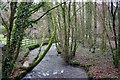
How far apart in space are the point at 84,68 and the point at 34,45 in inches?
303

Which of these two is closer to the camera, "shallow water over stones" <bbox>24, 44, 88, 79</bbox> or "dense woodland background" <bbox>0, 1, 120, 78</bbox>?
"dense woodland background" <bbox>0, 1, 120, 78</bbox>

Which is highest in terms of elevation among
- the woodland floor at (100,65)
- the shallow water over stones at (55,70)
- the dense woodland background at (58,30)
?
the dense woodland background at (58,30)

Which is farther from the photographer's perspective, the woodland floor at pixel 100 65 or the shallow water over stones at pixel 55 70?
the shallow water over stones at pixel 55 70

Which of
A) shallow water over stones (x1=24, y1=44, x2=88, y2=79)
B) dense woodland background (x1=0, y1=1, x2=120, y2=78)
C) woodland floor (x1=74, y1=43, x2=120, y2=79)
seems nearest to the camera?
dense woodland background (x1=0, y1=1, x2=120, y2=78)

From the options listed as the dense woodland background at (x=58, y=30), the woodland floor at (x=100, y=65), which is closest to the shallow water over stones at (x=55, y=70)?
the dense woodland background at (x=58, y=30)

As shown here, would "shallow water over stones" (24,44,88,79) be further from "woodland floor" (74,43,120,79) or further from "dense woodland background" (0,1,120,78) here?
"woodland floor" (74,43,120,79)

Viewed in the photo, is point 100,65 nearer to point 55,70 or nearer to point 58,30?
point 55,70

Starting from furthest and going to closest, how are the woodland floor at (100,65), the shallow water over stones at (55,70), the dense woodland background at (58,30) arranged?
the shallow water over stones at (55,70) → the woodland floor at (100,65) → the dense woodland background at (58,30)

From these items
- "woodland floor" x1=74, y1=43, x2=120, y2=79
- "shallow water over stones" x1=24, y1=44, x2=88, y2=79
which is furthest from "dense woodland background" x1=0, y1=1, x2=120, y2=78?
"shallow water over stones" x1=24, y1=44, x2=88, y2=79

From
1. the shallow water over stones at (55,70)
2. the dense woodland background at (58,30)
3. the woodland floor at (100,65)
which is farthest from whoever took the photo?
the shallow water over stones at (55,70)

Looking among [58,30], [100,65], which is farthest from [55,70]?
[58,30]

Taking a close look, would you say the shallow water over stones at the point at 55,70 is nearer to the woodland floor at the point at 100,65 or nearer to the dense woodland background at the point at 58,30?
the dense woodland background at the point at 58,30

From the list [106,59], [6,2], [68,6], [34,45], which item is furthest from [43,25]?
[6,2]

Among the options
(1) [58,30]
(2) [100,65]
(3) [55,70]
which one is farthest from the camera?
(1) [58,30]
